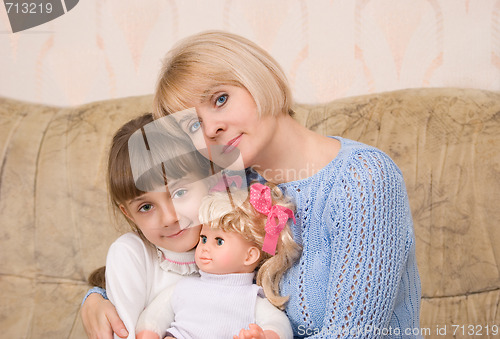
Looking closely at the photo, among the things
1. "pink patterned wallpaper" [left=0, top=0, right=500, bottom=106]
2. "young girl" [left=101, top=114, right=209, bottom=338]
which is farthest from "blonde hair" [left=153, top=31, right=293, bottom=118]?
"pink patterned wallpaper" [left=0, top=0, right=500, bottom=106]

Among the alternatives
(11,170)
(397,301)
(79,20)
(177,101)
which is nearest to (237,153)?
(177,101)

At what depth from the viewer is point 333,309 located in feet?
3.35

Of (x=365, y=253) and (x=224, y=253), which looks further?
(x=224, y=253)

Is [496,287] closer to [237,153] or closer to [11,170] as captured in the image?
[237,153]

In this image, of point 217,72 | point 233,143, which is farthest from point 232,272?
point 217,72

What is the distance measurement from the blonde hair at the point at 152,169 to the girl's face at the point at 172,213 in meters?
0.02

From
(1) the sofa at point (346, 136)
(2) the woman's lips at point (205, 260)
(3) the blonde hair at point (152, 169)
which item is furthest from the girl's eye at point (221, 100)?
(1) the sofa at point (346, 136)

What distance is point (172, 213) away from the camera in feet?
3.71

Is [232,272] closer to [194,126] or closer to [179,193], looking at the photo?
[179,193]

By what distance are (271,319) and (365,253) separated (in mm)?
250

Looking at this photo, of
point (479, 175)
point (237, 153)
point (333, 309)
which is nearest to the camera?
point (333, 309)

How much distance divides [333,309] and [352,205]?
0.21 meters

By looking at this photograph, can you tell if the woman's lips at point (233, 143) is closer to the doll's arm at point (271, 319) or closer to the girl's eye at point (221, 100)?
the girl's eye at point (221, 100)

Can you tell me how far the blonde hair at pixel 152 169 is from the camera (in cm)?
112
